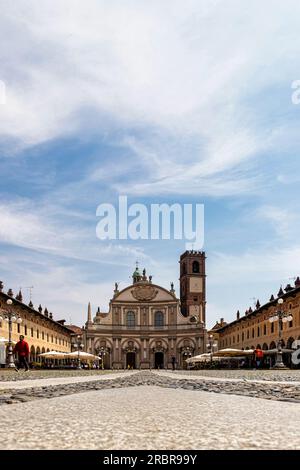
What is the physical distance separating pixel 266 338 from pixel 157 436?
2248 inches

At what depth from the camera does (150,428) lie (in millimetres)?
3730

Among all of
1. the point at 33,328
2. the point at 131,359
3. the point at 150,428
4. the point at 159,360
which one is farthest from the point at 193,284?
the point at 150,428

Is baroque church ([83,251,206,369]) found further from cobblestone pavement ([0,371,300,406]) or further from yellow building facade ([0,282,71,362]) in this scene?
cobblestone pavement ([0,371,300,406])

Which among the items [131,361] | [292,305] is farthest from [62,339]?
[292,305]

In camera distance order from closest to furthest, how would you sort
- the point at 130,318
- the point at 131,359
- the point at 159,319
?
the point at 131,359, the point at 159,319, the point at 130,318

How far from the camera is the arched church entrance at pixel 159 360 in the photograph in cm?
8366

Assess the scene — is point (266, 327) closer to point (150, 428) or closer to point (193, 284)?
point (193, 284)

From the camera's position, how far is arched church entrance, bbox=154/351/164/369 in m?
83.7

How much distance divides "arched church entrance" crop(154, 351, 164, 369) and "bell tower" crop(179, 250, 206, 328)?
9.30m

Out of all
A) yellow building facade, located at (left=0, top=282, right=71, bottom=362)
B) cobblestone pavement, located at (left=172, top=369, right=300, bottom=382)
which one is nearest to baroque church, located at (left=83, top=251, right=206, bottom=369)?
yellow building facade, located at (left=0, top=282, right=71, bottom=362)

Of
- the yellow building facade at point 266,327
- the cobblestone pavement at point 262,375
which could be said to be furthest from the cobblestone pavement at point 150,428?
the yellow building facade at point 266,327

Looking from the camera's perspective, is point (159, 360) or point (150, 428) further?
point (159, 360)

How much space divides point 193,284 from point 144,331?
46.0 ft

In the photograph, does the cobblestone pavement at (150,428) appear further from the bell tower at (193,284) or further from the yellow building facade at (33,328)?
the bell tower at (193,284)
